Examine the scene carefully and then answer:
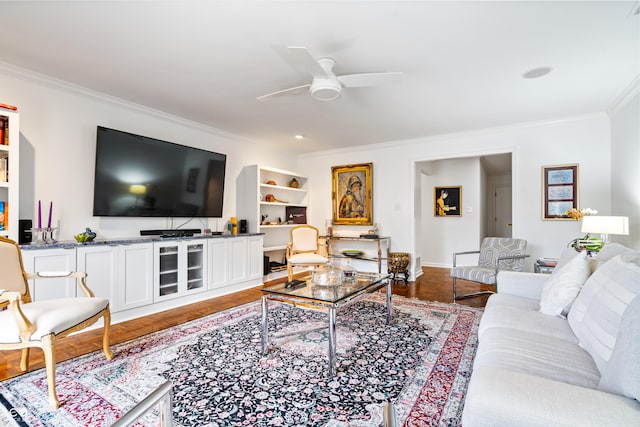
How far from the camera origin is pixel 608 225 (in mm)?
3064

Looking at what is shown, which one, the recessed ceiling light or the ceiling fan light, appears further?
the recessed ceiling light

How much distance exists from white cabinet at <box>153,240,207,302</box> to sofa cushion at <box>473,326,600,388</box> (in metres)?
3.30

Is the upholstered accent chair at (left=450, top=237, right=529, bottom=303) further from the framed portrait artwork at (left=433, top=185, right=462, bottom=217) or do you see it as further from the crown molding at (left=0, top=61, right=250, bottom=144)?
the crown molding at (left=0, top=61, right=250, bottom=144)

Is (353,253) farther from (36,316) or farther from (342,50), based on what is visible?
(36,316)

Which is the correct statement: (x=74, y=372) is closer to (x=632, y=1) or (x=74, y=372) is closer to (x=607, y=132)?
(x=632, y=1)

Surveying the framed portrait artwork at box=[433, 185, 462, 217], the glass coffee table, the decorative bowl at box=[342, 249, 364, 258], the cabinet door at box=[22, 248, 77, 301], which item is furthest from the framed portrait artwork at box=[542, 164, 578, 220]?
the cabinet door at box=[22, 248, 77, 301]

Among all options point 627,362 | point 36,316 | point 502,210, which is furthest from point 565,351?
point 502,210

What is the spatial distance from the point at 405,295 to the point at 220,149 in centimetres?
348

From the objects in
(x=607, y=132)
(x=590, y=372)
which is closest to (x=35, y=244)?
(x=590, y=372)

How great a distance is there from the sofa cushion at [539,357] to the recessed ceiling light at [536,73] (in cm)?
239

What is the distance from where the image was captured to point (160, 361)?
2.30 metres

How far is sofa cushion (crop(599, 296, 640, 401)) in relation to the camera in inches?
37.4

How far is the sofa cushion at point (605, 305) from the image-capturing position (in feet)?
4.34

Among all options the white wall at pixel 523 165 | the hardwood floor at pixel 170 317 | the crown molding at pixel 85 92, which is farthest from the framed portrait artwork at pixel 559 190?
the crown molding at pixel 85 92
